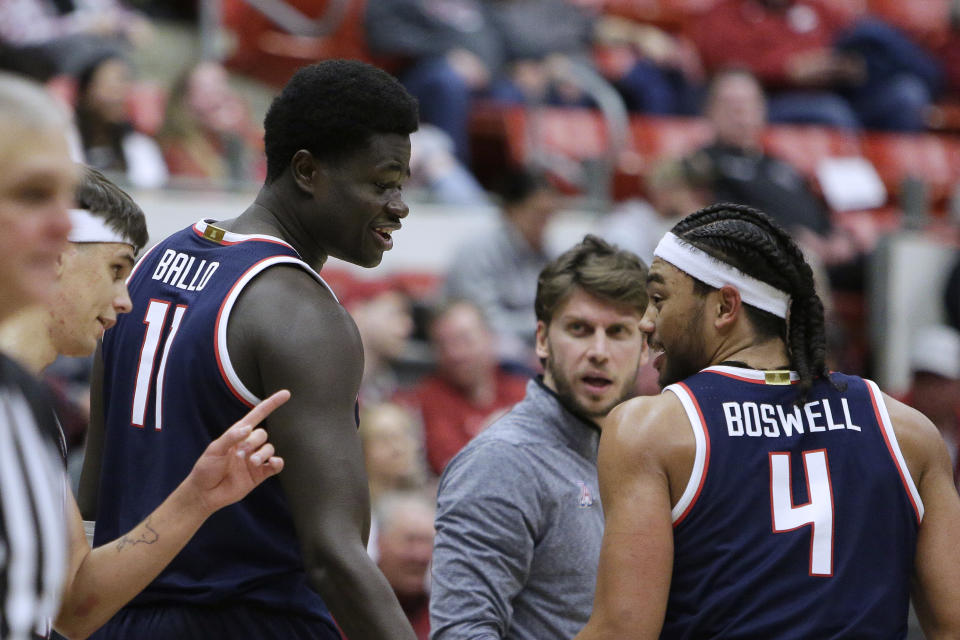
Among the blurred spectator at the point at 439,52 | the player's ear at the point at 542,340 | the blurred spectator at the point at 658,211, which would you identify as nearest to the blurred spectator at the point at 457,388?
the blurred spectator at the point at 658,211

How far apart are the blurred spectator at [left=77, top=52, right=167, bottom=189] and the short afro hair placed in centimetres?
464

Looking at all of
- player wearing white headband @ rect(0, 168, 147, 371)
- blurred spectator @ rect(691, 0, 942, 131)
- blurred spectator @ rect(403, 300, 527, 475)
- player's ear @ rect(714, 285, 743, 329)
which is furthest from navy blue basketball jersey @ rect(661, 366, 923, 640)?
blurred spectator @ rect(691, 0, 942, 131)

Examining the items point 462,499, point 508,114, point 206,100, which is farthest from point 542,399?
point 508,114

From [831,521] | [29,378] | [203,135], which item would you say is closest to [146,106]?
[203,135]

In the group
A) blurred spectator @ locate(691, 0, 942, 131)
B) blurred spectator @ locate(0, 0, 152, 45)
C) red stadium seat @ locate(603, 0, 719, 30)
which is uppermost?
red stadium seat @ locate(603, 0, 719, 30)

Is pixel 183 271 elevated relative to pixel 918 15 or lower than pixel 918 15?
lower

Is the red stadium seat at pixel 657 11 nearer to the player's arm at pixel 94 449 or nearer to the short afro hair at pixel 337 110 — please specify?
the short afro hair at pixel 337 110

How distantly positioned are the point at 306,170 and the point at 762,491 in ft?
4.00

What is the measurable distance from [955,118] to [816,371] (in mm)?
10944

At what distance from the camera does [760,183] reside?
900cm

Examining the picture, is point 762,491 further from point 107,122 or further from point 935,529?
point 107,122

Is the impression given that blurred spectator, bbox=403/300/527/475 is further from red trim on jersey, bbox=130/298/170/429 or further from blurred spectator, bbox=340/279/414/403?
red trim on jersey, bbox=130/298/170/429

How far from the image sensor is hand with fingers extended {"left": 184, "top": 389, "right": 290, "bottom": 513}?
2.37 meters

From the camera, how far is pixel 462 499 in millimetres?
3219
